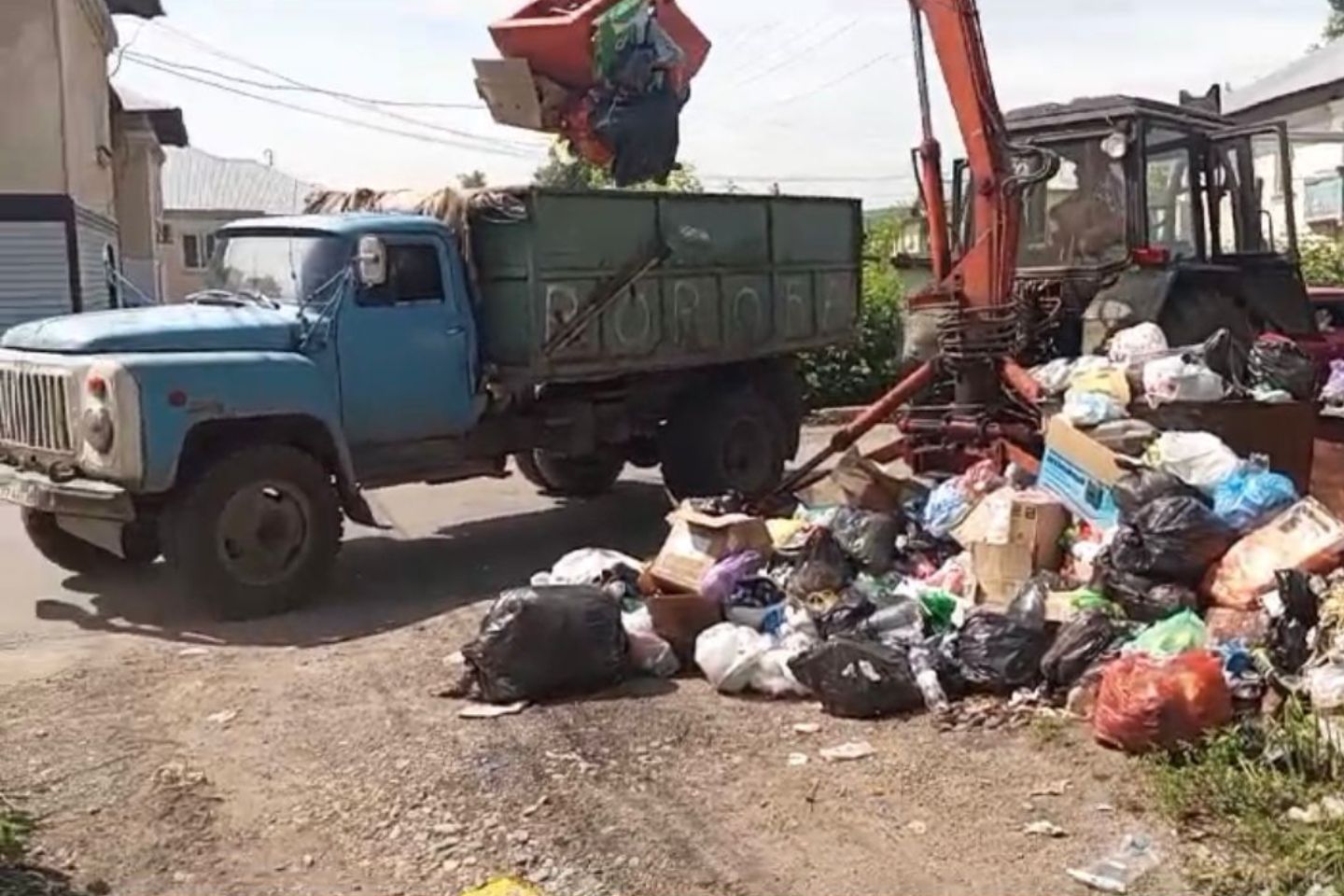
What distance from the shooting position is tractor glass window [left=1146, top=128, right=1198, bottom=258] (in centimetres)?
984

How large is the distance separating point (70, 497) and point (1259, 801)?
553 cm

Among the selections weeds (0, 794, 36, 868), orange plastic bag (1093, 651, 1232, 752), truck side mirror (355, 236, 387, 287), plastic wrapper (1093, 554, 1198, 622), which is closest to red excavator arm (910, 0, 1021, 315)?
plastic wrapper (1093, 554, 1198, 622)

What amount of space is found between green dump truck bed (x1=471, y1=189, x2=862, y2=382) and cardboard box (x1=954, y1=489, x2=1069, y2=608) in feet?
9.64

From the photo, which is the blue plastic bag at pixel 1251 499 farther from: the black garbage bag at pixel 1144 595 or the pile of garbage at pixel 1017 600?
the black garbage bag at pixel 1144 595

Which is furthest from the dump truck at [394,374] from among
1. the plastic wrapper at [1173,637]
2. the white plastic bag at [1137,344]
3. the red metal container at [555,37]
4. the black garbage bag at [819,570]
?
the plastic wrapper at [1173,637]

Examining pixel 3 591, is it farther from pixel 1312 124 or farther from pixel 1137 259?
pixel 1312 124

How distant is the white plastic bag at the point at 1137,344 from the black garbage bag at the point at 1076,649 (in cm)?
262

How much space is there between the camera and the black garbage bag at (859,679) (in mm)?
5793

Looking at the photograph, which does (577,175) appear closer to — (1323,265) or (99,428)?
(99,428)

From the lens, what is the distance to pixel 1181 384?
25.4ft

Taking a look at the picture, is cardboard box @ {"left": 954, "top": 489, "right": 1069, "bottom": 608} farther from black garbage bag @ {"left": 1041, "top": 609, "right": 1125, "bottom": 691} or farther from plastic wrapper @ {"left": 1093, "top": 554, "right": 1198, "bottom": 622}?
black garbage bag @ {"left": 1041, "top": 609, "right": 1125, "bottom": 691}

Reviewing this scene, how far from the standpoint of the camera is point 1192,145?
10.1 meters

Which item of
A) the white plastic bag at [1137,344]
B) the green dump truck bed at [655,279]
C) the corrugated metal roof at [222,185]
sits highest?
the corrugated metal roof at [222,185]

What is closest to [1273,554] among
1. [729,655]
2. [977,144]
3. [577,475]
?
[729,655]
